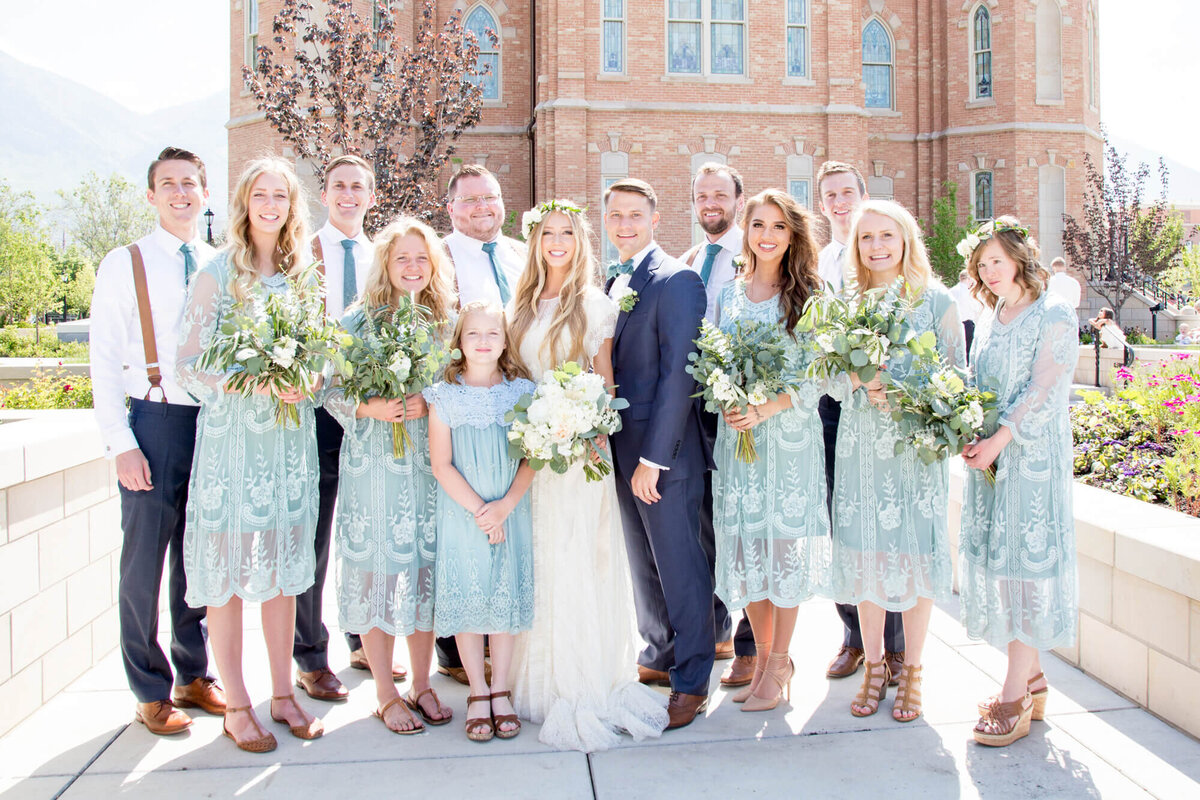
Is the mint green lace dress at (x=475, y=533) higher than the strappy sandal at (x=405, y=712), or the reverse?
the mint green lace dress at (x=475, y=533)

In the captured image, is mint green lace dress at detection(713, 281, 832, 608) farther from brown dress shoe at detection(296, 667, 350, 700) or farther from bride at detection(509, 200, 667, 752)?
brown dress shoe at detection(296, 667, 350, 700)

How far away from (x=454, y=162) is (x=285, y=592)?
738 inches

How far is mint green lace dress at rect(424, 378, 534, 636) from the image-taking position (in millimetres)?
4059

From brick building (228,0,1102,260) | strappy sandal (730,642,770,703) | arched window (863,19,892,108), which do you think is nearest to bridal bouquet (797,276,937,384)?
strappy sandal (730,642,770,703)

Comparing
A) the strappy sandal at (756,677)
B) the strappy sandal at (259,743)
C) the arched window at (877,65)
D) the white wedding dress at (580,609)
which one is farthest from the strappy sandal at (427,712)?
the arched window at (877,65)

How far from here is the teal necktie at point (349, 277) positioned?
486 cm

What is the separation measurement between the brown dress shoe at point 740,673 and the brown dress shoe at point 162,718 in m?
2.70

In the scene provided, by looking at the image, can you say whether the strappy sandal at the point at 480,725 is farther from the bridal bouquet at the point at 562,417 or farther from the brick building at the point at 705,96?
the brick building at the point at 705,96

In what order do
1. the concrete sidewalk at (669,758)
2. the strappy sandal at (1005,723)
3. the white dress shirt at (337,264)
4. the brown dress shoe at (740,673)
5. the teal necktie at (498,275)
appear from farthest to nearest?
the teal necktie at (498,275) → the white dress shirt at (337,264) → the brown dress shoe at (740,673) → the strappy sandal at (1005,723) → the concrete sidewalk at (669,758)

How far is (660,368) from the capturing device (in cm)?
417

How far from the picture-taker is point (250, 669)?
4930mm

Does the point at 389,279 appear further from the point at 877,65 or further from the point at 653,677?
the point at 877,65

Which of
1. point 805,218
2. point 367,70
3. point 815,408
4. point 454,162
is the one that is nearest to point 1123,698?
point 815,408

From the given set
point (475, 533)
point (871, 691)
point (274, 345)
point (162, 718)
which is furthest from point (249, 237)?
point (871, 691)
